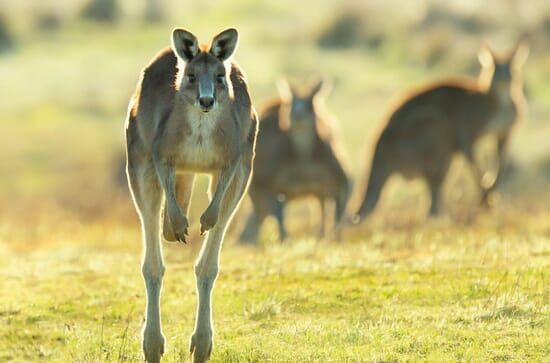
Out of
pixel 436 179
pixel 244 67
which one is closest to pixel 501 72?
pixel 436 179

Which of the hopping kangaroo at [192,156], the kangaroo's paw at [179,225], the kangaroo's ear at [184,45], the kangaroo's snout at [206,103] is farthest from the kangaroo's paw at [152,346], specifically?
the kangaroo's ear at [184,45]

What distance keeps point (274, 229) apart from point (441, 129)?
2.57 m

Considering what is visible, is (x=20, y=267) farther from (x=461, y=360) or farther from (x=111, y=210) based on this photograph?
(x=111, y=210)

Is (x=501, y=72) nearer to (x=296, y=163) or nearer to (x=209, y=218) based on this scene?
(x=296, y=163)

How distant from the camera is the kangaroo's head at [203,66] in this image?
7.34m

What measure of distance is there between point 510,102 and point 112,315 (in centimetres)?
921

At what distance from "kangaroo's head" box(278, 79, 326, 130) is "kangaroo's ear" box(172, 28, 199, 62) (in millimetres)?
7778

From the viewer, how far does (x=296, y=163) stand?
615 inches

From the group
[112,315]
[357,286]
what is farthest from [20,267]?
[357,286]

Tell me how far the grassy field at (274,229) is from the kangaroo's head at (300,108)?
140 centimetres

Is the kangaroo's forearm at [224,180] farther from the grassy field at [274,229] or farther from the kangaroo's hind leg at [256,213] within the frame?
the kangaroo's hind leg at [256,213]

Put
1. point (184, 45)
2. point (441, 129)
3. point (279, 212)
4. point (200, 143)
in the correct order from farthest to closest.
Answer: point (441, 129)
point (279, 212)
point (184, 45)
point (200, 143)

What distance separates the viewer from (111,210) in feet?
63.8

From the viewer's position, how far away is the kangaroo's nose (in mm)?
7105
